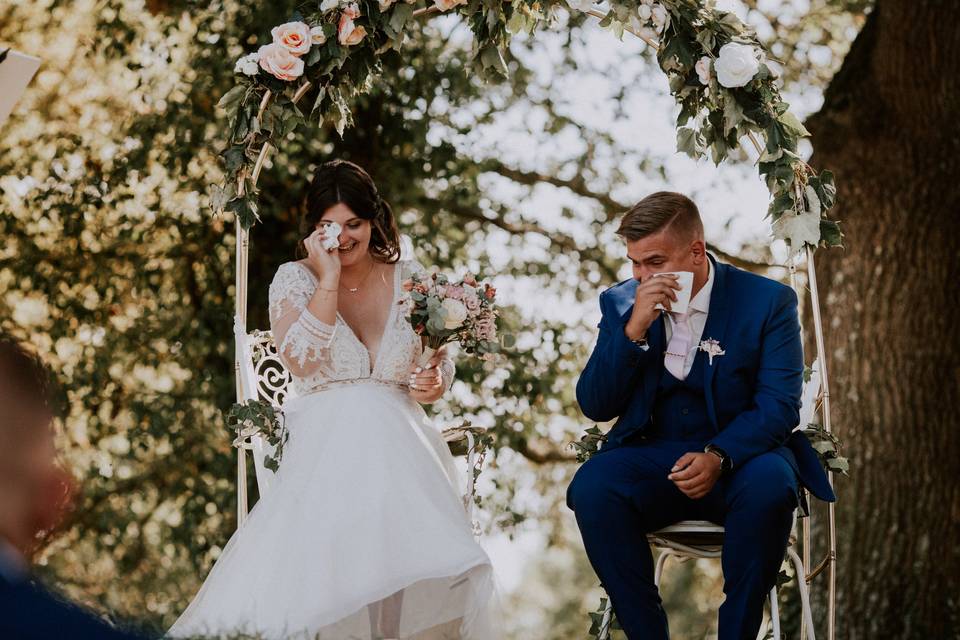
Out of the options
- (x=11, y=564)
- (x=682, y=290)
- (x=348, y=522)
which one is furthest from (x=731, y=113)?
(x=11, y=564)

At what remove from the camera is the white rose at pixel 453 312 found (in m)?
4.11

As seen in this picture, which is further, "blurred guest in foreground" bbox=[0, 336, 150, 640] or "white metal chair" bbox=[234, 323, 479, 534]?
"white metal chair" bbox=[234, 323, 479, 534]

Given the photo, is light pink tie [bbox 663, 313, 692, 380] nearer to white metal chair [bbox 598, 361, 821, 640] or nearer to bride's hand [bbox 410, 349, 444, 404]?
white metal chair [bbox 598, 361, 821, 640]

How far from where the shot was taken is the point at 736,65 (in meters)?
4.20

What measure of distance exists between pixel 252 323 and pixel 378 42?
98.1 inches

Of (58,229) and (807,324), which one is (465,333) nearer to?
(807,324)

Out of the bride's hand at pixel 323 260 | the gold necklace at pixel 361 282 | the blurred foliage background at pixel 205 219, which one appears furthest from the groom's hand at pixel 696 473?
the blurred foliage background at pixel 205 219

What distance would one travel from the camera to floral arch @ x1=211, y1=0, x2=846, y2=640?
4.29 m

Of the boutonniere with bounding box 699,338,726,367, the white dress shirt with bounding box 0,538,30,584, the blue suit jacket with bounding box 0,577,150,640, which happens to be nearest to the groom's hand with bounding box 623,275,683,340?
the boutonniere with bounding box 699,338,726,367

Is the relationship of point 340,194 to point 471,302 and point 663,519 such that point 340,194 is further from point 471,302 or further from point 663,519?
point 663,519

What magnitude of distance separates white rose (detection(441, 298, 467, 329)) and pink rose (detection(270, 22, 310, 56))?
1189 mm

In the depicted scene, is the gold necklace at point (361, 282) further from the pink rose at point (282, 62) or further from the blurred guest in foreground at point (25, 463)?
the blurred guest in foreground at point (25, 463)

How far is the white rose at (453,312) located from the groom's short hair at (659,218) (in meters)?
0.60

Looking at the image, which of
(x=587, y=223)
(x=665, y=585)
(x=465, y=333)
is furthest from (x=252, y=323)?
(x=665, y=585)
